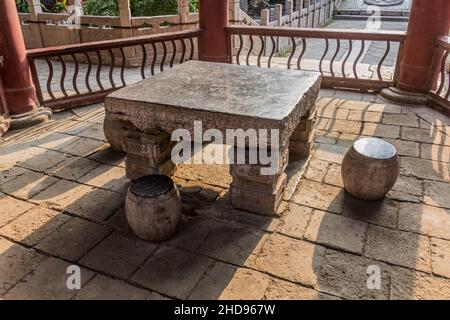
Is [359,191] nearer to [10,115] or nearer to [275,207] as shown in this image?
[275,207]

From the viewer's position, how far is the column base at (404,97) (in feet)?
18.7

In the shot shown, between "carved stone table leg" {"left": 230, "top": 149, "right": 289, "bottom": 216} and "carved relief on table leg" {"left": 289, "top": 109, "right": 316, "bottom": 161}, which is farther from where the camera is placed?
"carved relief on table leg" {"left": 289, "top": 109, "right": 316, "bottom": 161}

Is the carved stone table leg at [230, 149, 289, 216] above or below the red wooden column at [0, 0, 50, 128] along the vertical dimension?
below

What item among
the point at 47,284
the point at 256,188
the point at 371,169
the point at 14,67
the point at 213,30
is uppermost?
the point at 213,30

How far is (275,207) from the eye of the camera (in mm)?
3279

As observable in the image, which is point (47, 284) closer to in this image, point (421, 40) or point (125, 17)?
point (421, 40)

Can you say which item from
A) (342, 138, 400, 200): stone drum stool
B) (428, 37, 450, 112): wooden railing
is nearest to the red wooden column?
(342, 138, 400, 200): stone drum stool

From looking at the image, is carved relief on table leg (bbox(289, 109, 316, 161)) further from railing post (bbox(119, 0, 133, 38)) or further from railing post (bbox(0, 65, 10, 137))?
railing post (bbox(119, 0, 133, 38))

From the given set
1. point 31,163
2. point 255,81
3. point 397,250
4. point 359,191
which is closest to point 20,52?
point 31,163

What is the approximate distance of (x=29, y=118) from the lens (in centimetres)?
521

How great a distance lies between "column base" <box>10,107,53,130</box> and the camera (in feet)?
16.8

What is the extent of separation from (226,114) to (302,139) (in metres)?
1.47

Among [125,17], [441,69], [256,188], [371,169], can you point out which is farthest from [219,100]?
[125,17]

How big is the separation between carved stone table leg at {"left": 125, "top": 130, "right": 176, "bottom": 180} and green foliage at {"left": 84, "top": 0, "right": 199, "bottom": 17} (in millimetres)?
8721
